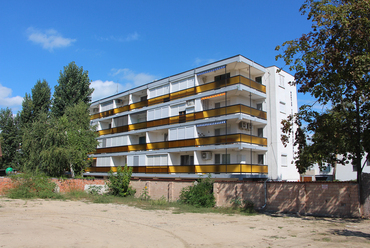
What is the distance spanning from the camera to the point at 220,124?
30.0 meters

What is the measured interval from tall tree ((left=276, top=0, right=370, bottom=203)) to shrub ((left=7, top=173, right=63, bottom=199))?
2134 centimetres

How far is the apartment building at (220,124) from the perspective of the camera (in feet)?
92.9

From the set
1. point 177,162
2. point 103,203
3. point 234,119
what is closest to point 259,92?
point 234,119

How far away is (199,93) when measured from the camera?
104 ft

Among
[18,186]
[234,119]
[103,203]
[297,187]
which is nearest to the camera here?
[297,187]

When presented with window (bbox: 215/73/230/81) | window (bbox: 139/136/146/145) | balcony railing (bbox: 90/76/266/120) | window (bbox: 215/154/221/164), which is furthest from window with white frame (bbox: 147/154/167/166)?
window (bbox: 215/73/230/81)

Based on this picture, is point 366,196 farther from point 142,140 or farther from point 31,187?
point 142,140

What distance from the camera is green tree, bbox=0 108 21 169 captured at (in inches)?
→ 1892

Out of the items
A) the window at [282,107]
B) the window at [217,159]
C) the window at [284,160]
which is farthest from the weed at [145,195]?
the window at [282,107]

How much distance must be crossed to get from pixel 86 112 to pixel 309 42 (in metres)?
30.8

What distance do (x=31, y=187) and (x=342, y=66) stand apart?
979 inches

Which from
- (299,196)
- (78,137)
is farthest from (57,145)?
(299,196)

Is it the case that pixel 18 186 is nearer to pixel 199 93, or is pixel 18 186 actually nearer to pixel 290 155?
pixel 199 93

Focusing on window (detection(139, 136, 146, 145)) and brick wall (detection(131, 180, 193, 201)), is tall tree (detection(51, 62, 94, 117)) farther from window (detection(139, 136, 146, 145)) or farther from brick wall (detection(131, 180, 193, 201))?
brick wall (detection(131, 180, 193, 201))
